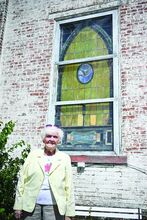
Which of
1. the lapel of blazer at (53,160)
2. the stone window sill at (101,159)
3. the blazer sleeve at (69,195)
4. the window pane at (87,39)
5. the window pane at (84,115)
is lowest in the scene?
the blazer sleeve at (69,195)

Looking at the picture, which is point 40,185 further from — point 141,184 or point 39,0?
point 39,0

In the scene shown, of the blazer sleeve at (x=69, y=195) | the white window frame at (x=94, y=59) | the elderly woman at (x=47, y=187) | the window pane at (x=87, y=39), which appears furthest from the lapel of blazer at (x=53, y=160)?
the window pane at (x=87, y=39)

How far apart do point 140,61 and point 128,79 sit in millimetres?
424

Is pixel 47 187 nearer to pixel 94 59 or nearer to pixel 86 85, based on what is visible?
pixel 86 85

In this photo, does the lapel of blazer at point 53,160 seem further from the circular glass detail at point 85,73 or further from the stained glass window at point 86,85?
the circular glass detail at point 85,73

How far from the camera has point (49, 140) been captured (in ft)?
11.1

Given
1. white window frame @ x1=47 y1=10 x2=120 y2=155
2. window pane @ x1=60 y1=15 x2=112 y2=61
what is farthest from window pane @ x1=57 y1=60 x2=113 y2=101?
window pane @ x1=60 y1=15 x2=112 y2=61

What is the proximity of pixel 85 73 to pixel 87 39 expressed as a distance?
0.80 meters

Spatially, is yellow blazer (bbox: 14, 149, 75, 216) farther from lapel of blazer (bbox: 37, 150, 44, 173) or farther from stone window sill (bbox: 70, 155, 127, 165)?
stone window sill (bbox: 70, 155, 127, 165)

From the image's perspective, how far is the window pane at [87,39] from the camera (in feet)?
19.2

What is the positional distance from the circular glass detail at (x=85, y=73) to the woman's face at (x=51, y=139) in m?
2.54

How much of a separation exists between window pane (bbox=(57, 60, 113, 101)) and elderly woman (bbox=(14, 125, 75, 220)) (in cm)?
235

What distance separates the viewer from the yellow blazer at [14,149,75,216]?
10.3 feet

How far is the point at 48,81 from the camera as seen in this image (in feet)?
19.6
